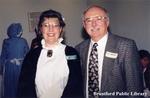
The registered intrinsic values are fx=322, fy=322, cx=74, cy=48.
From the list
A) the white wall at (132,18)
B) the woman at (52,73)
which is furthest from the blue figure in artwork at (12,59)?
the woman at (52,73)

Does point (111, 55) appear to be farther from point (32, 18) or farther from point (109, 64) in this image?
point (32, 18)

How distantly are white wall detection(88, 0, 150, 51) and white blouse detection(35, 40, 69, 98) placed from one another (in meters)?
1.81

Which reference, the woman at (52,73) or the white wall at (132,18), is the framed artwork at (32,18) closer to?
the white wall at (132,18)

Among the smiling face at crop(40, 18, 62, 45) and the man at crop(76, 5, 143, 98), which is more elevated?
the smiling face at crop(40, 18, 62, 45)

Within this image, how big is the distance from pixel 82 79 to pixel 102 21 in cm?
32

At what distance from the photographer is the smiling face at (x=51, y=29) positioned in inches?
63.6

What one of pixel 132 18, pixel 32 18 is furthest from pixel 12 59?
pixel 132 18

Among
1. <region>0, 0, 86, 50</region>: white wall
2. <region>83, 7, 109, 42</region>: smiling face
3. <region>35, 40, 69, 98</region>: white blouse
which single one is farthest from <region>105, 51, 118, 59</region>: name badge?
<region>0, 0, 86, 50</region>: white wall

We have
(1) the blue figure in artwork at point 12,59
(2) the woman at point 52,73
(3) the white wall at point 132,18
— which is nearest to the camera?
(2) the woman at point 52,73

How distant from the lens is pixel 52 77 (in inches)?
64.0

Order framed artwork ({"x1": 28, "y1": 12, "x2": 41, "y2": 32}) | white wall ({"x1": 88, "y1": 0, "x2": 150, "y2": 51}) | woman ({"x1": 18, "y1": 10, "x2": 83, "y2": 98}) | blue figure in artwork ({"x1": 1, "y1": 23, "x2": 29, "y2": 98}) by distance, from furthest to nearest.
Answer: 1. framed artwork ({"x1": 28, "y1": 12, "x2": 41, "y2": 32})
2. white wall ({"x1": 88, "y1": 0, "x2": 150, "y2": 51})
3. blue figure in artwork ({"x1": 1, "y1": 23, "x2": 29, "y2": 98})
4. woman ({"x1": 18, "y1": 10, "x2": 83, "y2": 98})

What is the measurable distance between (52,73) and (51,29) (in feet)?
0.73

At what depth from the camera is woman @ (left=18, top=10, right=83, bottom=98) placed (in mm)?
1604

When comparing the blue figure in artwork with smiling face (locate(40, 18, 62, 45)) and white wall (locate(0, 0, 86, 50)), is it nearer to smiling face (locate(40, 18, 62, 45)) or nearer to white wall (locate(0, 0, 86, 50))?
white wall (locate(0, 0, 86, 50))
